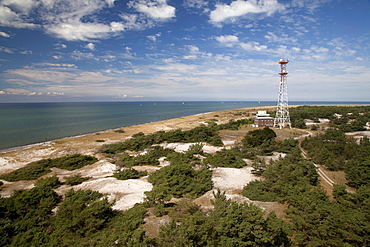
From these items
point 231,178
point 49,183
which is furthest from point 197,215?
point 49,183

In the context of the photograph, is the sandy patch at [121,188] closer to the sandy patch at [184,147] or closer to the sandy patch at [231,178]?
the sandy patch at [231,178]

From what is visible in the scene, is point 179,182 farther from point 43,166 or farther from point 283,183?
point 43,166

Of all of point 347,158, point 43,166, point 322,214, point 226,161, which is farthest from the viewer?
point 347,158

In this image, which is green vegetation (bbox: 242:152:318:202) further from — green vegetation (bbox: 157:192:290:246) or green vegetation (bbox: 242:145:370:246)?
green vegetation (bbox: 157:192:290:246)

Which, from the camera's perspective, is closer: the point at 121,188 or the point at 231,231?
the point at 231,231

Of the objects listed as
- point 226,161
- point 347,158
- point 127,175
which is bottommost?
point 127,175

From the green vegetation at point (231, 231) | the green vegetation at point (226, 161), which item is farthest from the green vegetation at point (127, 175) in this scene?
the green vegetation at point (231, 231)

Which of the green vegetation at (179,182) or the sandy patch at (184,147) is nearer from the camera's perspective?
the green vegetation at (179,182)

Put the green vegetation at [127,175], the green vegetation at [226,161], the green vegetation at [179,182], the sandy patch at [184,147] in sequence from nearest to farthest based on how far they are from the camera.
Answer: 1. the green vegetation at [179,182]
2. the green vegetation at [127,175]
3. the green vegetation at [226,161]
4. the sandy patch at [184,147]

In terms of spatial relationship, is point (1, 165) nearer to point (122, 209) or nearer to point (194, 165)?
point (122, 209)
